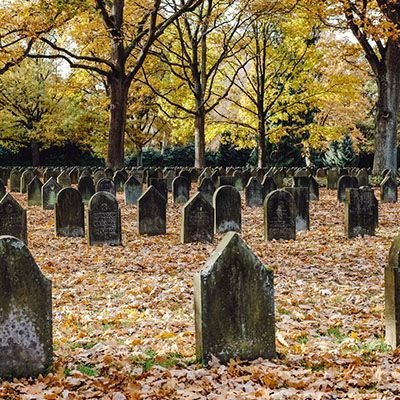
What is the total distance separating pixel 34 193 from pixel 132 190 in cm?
268

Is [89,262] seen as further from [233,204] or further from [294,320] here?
[294,320]

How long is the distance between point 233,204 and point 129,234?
2.10 metres

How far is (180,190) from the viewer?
17.6 metres

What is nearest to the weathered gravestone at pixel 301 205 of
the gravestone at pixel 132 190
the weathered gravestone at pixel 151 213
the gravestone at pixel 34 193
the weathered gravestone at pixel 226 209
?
the weathered gravestone at pixel 226 209

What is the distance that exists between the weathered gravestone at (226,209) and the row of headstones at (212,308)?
6.77 m

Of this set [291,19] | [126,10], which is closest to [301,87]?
[291,19]

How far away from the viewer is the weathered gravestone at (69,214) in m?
11.9

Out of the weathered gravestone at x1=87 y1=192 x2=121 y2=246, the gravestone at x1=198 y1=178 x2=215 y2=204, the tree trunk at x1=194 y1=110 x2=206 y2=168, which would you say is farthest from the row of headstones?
the tree trunk at x1=194 y1=110 x2=206 y2=168

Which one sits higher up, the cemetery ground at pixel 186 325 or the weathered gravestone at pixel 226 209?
the weathered gravestone at pixel 226 209

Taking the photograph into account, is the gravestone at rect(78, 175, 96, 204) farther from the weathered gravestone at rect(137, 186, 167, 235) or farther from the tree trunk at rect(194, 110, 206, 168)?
the tree trunk at rect(194, 110, 206, 168)

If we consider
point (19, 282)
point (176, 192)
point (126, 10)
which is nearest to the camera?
point (19, 282)

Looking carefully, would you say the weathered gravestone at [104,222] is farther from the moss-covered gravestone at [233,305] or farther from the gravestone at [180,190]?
the gravestone at [180,190]

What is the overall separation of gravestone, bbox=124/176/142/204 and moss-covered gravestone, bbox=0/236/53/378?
12611 millimetres

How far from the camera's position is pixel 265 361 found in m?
5.10
